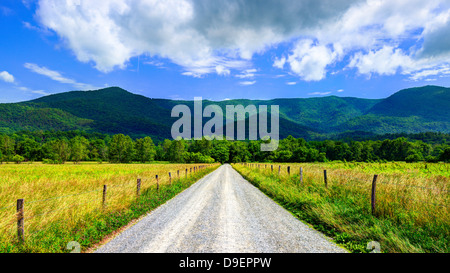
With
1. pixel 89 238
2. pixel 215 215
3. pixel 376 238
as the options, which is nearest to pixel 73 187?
pixel 89 238

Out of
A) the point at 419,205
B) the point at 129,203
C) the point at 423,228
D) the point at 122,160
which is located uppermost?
the point at 419,205

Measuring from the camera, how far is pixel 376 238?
16.9 ft

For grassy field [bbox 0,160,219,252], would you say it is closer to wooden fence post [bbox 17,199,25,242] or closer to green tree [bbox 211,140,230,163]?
wooden fence post [bbox 17,199,25,242]

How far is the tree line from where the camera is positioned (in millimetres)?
84625

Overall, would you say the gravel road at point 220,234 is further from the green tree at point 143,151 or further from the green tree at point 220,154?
the green tree at point 220,154

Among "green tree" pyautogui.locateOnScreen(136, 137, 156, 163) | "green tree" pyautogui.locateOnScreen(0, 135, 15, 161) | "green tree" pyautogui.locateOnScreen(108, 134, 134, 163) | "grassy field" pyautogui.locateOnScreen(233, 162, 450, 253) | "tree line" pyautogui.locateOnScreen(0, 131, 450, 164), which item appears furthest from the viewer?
"green tree" pyautogui.locateOnScreen(136, 137, 156, 163)

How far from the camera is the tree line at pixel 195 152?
278 feet

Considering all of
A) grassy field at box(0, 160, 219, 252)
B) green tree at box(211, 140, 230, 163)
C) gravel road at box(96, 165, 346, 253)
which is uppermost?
grassy field at box(0, 160, 219, 252)

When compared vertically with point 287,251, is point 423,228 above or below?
above

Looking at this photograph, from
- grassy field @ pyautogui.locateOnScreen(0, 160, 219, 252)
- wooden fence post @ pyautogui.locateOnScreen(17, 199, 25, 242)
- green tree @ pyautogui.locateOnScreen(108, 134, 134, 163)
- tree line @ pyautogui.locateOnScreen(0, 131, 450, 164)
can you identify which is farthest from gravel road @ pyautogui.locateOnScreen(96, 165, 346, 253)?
green tree @ pyautogui.locateOnScreen(108, 134, 134, 163)

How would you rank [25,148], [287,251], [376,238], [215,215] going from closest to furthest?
1. [287,251]
2. [376,238]
3. [215,215]
4. [25,148]
